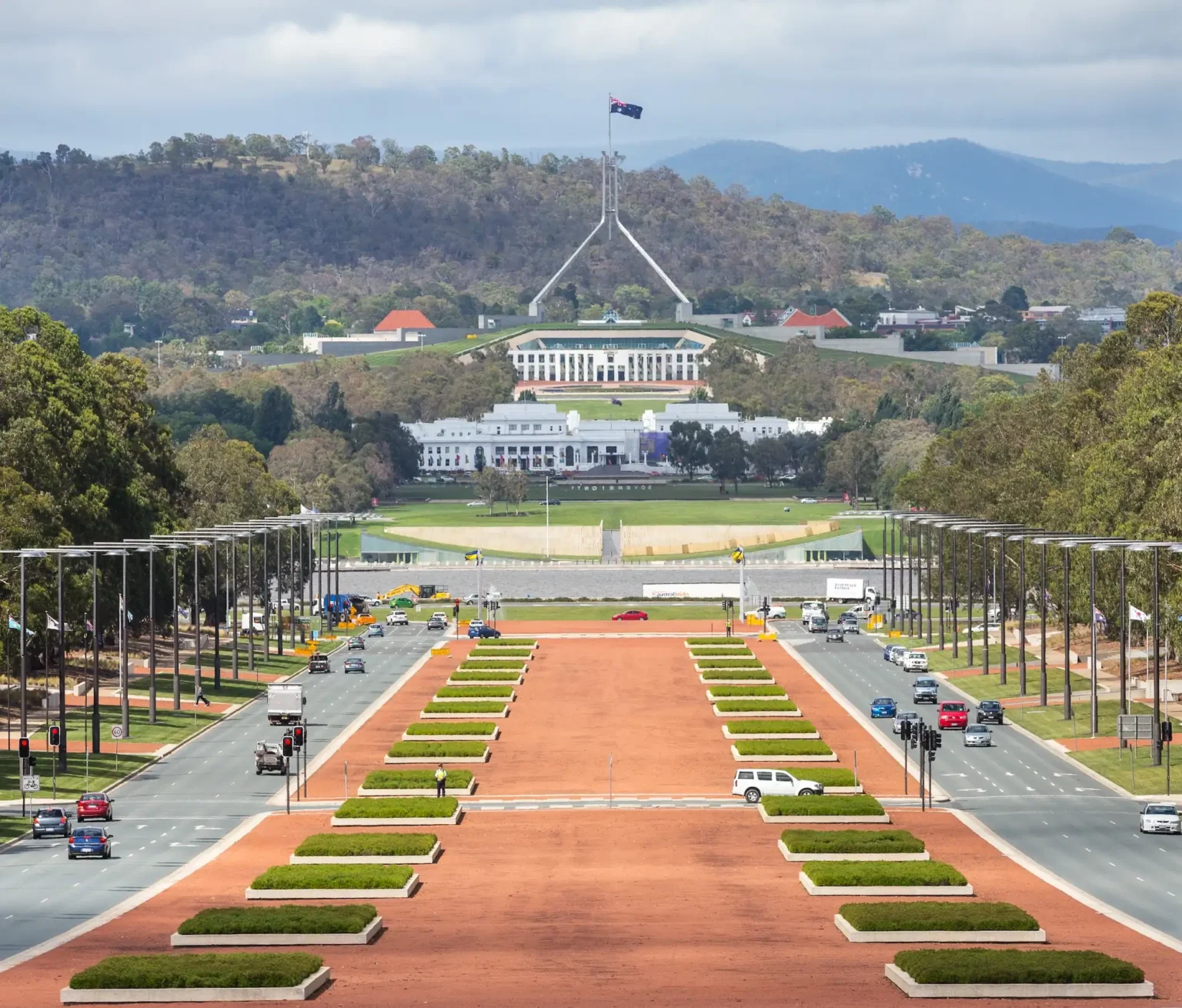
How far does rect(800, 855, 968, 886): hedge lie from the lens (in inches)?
2307

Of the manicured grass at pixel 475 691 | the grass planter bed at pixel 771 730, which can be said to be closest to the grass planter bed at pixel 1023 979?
the grass planter bed at pixel 771 730

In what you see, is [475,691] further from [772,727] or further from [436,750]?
[436,750]

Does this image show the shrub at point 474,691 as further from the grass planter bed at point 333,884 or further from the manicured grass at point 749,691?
the grass planter bed at point 333,884

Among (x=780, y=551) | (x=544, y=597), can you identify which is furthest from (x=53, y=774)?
(x=780, y=551)

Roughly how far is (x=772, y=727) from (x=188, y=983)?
48.4 meters

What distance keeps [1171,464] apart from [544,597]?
7631 centimetres

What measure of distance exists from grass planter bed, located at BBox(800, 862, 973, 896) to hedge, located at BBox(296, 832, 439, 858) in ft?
35.6

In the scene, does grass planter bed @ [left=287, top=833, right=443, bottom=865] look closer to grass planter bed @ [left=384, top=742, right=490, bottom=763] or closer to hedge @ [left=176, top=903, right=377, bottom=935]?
hedge @ [left=176, top=903, right=377, bottom=935]

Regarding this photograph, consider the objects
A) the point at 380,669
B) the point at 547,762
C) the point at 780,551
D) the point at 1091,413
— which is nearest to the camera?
the point at 547,762

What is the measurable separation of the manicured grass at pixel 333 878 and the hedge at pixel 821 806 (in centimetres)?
1529

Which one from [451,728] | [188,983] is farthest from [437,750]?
[188,983]

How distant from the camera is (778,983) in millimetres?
47719

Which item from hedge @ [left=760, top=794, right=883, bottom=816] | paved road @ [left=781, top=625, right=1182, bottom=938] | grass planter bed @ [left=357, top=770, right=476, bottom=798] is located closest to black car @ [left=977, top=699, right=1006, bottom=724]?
paved road @ [left=781, top=625, right=1182, bottom=938]

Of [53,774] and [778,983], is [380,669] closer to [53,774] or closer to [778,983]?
[53,774]
